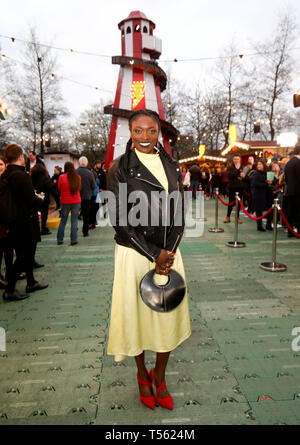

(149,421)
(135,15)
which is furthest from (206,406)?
(135,15)

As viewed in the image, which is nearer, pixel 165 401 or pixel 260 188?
pixel 165 401

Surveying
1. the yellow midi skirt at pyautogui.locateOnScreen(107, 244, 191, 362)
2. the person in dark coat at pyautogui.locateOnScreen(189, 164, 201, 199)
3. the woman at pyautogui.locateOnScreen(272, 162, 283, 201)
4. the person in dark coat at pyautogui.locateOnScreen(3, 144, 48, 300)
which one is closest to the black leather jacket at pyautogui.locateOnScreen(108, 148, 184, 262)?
the yellow midi skirt at pyautogui.locateOnScreen(107, 244, 191, 362)

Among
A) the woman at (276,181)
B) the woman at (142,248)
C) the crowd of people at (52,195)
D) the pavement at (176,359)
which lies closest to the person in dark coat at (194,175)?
the crowd of people at (52,195)

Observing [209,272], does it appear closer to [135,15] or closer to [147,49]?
[147,49]

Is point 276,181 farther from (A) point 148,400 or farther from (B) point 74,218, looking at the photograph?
(A) point 148,400

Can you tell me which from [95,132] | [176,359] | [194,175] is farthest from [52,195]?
[95,132]

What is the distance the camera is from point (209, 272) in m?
5.14

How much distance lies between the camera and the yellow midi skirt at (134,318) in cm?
197

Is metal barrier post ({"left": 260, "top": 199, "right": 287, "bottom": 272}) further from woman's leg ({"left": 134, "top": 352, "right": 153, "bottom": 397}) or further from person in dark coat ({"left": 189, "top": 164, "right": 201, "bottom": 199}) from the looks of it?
person in dark coat ({"left": 189, "top": 164, "right": 201, "bottom": 199})

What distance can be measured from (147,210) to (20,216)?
2684 millimetres

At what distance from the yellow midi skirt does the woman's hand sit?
79 mm

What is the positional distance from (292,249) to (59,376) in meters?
5.56

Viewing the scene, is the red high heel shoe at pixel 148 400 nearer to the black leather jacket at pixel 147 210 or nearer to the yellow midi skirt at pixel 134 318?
the yellow midi skirt at pixel 134 318

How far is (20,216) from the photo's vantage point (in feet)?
13.2
